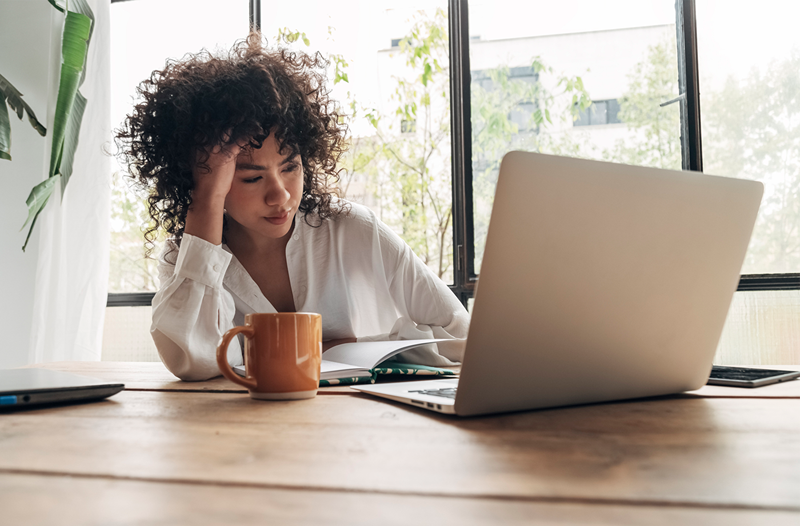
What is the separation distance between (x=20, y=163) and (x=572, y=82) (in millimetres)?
2544

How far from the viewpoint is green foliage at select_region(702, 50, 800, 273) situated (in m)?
2.19

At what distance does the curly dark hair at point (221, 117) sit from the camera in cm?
135

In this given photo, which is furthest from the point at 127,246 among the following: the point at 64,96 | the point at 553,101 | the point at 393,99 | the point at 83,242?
the point at 553,101

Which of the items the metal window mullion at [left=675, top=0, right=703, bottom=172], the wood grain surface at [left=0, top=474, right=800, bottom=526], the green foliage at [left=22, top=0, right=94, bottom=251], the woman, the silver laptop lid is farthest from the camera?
the metal window mullion at [left=675, top=0, right=703, bottom=172]

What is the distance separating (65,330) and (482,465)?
8.72 ft

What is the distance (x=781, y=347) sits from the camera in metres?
2.22

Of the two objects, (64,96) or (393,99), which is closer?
(64,96)

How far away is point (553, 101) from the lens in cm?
242

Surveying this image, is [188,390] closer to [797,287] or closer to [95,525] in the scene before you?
[95,525]

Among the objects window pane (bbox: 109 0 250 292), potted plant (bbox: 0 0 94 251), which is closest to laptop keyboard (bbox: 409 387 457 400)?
potted plant (bbox: 0 0 94 251)

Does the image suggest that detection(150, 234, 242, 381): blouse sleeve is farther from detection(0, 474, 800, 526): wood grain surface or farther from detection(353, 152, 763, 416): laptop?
detection(0, 474, 800, 526): wood grain surface

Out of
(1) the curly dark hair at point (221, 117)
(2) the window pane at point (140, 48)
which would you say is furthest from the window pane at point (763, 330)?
(2) the window pane at point (140, 48)

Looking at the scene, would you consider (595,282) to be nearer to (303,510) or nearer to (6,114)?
(303,510)

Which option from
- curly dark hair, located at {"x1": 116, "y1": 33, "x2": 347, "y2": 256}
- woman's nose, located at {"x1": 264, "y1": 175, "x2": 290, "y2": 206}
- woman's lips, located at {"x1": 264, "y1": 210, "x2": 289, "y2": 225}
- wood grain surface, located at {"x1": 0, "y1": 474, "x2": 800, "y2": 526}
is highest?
curly dark hair, located at {"x1": 116, "y1": 33, "x2": 347, "y2": 256}
